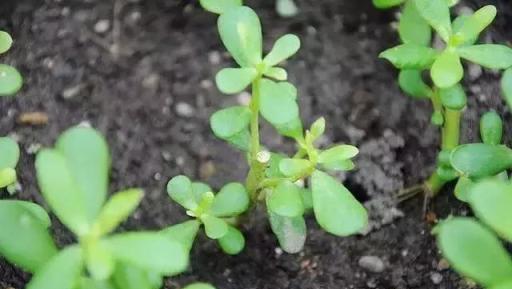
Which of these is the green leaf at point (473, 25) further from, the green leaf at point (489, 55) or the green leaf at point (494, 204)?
the green leaf at point (494, 204)

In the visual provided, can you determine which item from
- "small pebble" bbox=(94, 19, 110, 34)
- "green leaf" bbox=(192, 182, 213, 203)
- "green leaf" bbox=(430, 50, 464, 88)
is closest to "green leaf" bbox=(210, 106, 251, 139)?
"green leaf" bbox=(192, 182, 213, 203)

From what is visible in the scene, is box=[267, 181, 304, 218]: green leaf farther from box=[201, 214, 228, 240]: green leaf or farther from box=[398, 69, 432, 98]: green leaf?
box=[398, 69, 432, 98]: green leaf

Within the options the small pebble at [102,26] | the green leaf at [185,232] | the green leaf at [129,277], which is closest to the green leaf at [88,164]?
the green leaf at [129,277]

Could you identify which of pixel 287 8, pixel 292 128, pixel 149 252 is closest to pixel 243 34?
pixel 292 128

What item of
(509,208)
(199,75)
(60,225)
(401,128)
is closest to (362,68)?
(401,128)

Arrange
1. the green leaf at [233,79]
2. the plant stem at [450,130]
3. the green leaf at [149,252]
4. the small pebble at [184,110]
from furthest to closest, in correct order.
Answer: the small pebble at [184,110] → the plant stem at [450,130] → the green leaf at [233,79] → the green leaf at [149,252]

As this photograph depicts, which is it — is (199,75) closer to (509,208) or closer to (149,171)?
(149,171)
